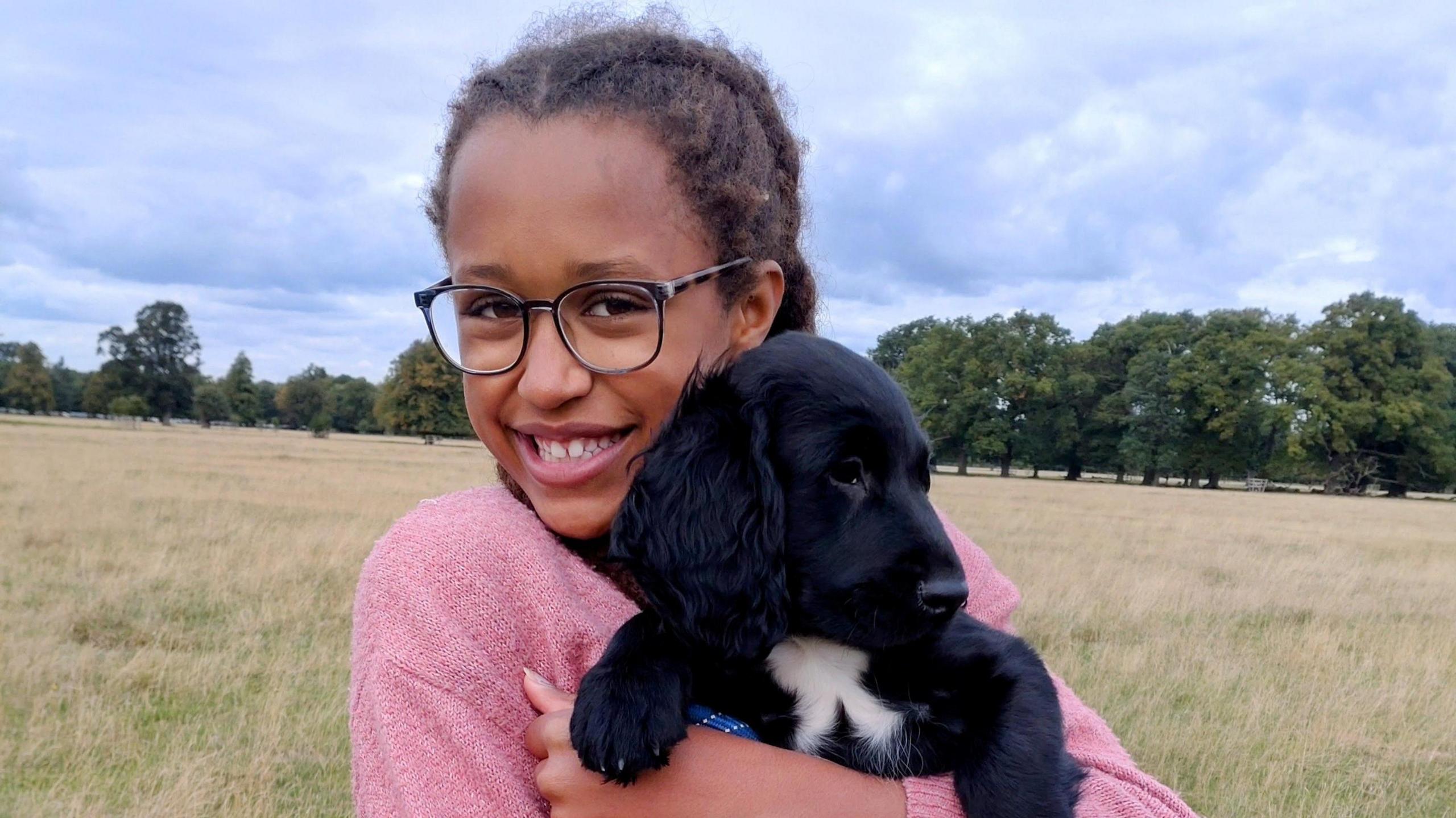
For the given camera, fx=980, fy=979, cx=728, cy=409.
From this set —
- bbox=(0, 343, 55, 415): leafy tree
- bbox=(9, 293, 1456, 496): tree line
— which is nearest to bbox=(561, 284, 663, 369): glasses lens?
bbox=(9, 293, 1456, 496): tree line

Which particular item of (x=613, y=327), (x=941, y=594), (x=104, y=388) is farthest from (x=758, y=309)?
(x=104, y=388)

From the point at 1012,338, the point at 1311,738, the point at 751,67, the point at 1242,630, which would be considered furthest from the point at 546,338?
the point at 1012,338

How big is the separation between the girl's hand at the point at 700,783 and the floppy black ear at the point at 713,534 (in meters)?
0.19

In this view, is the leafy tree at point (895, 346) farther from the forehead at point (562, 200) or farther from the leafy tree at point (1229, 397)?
the leafy tree at point (1229, 397)

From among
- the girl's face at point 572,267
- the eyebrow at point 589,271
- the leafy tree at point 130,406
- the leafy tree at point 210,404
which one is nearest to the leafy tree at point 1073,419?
the girl's face at point 572,267

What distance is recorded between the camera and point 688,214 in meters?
2.21

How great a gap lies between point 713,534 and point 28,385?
11797 cm

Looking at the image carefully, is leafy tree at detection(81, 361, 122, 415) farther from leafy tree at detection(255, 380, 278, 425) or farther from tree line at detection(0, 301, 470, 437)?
leafy tree at detection(255, 380, 278, 425)

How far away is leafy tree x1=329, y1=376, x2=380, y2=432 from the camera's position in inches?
3782

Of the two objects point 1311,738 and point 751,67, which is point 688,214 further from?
point 1311,738

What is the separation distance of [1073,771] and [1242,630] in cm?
953

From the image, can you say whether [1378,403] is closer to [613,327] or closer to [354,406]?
[613,327]

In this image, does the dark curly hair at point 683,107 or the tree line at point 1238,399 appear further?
the tree line at point 1238,399

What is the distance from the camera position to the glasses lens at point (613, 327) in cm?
207
